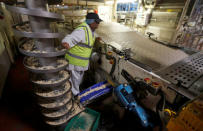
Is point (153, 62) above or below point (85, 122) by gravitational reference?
above

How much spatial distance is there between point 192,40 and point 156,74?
2.74 meters

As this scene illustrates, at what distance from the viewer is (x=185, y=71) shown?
133 centimetres

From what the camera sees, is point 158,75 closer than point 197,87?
No

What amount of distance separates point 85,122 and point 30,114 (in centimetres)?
117

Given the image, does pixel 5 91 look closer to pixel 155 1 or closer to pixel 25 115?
pixel 25 115

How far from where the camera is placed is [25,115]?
6.25 feet

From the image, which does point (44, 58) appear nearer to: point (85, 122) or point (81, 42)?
point (81, 42)

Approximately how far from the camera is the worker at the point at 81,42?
1452mm

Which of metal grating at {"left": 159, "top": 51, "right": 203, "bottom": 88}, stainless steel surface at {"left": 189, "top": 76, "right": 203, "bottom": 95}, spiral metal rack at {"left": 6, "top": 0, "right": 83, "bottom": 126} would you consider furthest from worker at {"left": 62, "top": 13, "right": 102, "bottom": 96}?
stainless steel surface at {"left": 189, "top": 76, "right": 203, "bottom": 95}

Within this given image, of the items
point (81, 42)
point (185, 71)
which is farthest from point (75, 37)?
point (185, 71)

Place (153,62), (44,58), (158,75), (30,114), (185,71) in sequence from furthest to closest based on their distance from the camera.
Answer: (30,114) → (153,62) → (185,71) → (158,75) → (44,58)

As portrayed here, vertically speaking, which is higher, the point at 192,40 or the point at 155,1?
the point at 155,1

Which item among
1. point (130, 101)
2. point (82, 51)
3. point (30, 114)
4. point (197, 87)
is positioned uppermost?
point (82, 51)

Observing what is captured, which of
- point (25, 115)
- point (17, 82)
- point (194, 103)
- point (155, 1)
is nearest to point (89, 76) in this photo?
point (25, 115)
